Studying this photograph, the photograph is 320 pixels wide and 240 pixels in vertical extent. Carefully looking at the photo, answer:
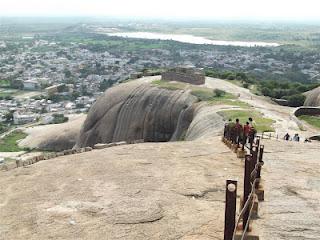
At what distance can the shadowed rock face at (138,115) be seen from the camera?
39312 mm

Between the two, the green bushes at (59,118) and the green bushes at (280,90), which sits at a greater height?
the green bushes at (280,90)

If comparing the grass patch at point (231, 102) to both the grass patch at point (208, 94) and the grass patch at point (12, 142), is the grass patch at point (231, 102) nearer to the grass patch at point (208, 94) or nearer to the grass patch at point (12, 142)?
the grass patch at point (208, 94)

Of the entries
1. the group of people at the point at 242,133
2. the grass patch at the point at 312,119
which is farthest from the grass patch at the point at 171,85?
the group of people at the point at 242,133

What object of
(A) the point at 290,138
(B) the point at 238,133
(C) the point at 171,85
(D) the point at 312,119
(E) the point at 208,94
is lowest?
(D) the point at 312,119

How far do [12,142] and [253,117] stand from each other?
126 feet

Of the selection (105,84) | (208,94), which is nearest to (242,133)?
(208,94)

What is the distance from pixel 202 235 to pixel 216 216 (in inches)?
43.0

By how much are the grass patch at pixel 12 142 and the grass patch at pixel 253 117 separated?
106ft

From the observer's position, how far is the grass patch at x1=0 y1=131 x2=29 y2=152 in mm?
55753

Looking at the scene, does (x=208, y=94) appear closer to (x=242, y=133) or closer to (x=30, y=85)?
(x=242, y=133)

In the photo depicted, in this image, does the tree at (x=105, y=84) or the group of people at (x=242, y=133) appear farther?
the tree at (x=105, y=84)

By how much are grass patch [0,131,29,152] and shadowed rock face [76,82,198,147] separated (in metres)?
10.1

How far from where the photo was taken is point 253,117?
28875 millimetres

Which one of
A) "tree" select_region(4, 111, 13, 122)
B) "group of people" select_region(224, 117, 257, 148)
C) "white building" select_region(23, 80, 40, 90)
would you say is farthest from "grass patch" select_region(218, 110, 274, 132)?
"white building" select_region(23, 80, 40, 90)
